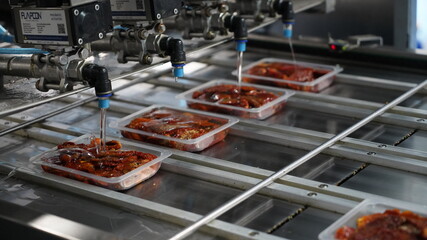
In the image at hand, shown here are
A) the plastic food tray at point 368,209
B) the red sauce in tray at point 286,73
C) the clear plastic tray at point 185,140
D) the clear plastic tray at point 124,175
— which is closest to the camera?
the plastic food tray at point 368,209

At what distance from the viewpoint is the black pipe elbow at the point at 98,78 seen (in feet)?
7.47

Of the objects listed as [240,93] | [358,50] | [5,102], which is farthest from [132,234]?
[358,50]

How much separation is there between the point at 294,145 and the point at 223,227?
2.35ft

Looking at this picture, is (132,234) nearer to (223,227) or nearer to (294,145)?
(223,227)

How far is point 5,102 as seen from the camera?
2.30 meters

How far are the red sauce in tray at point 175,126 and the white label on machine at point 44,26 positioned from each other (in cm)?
65

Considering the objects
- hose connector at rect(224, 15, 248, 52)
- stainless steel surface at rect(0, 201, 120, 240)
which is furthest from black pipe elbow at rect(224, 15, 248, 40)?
stainless steel surface at rect(0, 201, 120, 240)

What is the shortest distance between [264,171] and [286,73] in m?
1.04

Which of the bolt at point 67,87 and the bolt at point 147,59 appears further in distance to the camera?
the bolt at point 147,59

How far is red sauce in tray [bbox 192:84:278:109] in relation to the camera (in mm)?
3070

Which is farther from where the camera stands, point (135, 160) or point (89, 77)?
point (135, 160)

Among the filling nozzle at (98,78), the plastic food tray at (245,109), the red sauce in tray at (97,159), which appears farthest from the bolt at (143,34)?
the plastic food tray at (245,109)

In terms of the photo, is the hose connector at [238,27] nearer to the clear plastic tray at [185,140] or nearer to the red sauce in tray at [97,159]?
the clear plastic tray at [185,140]

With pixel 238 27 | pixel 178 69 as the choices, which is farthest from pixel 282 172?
pixel 238 27
